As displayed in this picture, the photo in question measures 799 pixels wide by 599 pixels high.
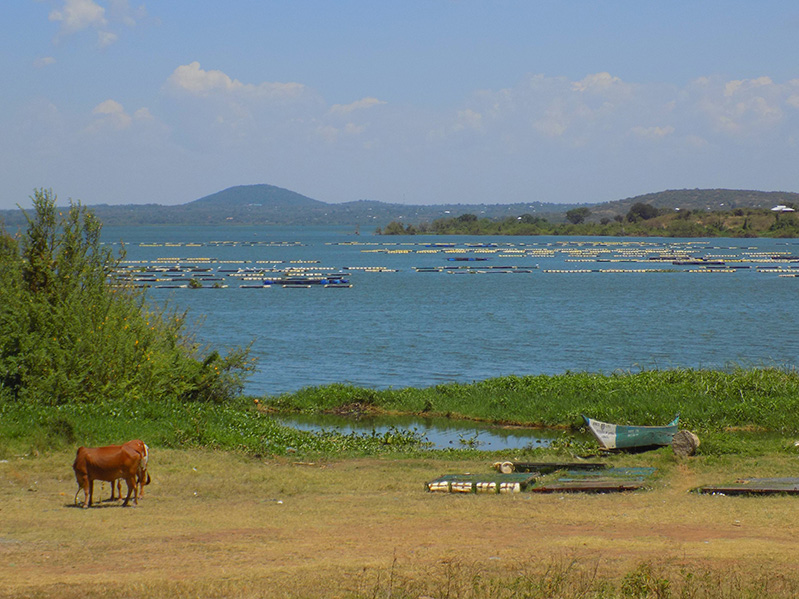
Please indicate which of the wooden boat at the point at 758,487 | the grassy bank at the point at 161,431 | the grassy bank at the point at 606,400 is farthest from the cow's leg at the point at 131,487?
the grassy bank at the point at 606,400

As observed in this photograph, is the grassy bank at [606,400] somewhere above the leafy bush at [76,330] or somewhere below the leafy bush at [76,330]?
below

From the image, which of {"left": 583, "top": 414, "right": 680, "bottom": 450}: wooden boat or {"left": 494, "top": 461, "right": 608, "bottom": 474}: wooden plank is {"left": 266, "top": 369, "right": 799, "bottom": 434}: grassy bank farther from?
{"left": 494, "top": 461, "right": 608, "bottom": 474}: wooden plank

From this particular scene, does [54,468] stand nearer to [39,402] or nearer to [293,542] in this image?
[39,402]

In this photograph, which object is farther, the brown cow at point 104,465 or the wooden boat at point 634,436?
the wooden boat at point 634,436

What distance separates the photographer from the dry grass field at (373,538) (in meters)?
8.68

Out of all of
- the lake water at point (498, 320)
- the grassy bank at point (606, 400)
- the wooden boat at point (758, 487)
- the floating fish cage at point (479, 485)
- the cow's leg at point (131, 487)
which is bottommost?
the lake water at point (498, 320)

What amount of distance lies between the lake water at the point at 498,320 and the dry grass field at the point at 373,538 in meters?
11.7

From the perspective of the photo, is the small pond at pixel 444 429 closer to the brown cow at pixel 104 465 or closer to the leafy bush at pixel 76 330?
the leafy bush at pixel 76 330

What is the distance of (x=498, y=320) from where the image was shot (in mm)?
52875

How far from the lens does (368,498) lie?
13.8m

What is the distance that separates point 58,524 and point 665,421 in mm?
14069

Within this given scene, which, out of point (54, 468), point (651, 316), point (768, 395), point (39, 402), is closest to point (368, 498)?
point (54, 468)

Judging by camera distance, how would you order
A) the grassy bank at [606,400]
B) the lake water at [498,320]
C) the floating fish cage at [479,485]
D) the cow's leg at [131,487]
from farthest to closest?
1. the lake water at [498,320]
2. the grassy bank at [606,400]
3. the floating fish cage at [479,485]
4. the cow's leg at [131,487]

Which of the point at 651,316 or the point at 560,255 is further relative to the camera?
the point at 560,255
